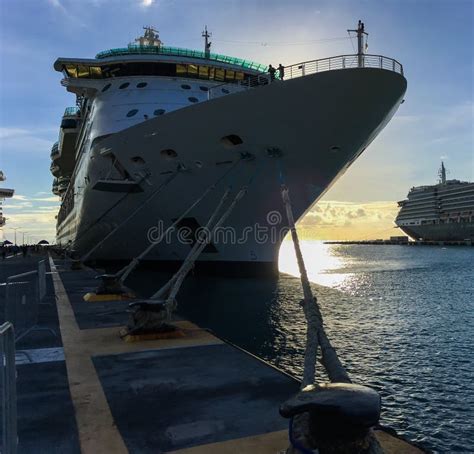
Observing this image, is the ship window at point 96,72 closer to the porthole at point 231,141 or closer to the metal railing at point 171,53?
the metal railing at point 171,53

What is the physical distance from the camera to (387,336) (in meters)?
12.9

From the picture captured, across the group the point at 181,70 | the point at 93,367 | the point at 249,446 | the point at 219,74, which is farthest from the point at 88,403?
the point at 219,74

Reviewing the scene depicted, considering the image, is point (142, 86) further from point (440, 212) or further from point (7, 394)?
point (440, 212)

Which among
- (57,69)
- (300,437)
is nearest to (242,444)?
(300,437)

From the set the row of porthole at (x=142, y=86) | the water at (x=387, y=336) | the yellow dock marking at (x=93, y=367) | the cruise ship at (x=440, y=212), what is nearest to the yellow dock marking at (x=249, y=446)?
the yellow dock marking at (x=93, y=367)

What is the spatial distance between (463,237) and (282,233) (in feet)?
343

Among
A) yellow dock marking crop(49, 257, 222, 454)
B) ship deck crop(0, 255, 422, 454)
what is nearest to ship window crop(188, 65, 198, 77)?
yellow dock marking crop(49, 257, 222, 454)

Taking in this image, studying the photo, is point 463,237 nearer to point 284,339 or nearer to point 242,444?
point 284,339

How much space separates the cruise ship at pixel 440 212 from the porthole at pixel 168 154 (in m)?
105

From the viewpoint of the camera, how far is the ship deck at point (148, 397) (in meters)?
3.89

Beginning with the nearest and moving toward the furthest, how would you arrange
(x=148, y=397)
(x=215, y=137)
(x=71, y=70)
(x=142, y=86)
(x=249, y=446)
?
(x=249, y=446) → (x=148, y=397) → (x=215, y=137) → (x=142, y=86) → (x=71, y=70)

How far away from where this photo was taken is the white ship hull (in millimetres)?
13977

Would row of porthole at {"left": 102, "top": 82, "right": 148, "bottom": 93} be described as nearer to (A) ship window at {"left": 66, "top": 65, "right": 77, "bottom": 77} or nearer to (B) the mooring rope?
(A) ship window at {"left": 66, "top": 65, "right": 77, "bottom": 77}

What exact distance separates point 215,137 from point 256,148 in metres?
1.46
